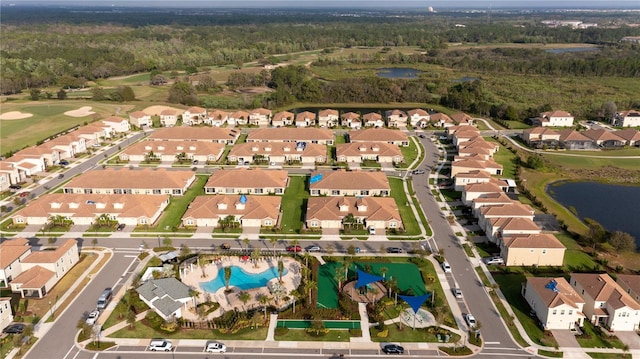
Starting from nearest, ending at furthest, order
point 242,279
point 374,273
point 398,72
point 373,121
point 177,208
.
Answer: point 242,279
point 374,273
point 177,208
point 373,121
point 398,72

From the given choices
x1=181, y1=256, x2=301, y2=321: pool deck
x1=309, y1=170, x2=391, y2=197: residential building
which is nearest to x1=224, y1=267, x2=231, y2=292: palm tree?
x1=181, y1=256, x2=301, y2=321: pool deck

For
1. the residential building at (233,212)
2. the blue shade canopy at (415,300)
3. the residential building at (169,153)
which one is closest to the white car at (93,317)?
the residential building at (233,212)

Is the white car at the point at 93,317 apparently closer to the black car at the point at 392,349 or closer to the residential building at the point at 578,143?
the black car at the point at 392,349

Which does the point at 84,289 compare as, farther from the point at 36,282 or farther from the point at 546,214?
the point at 546,214

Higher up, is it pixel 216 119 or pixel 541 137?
pixel 216 119

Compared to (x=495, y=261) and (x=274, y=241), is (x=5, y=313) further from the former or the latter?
(x=495, y=261)

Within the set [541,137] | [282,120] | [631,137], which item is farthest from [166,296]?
[631,137]

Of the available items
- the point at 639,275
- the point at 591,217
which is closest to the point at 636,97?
the point at 591,217
